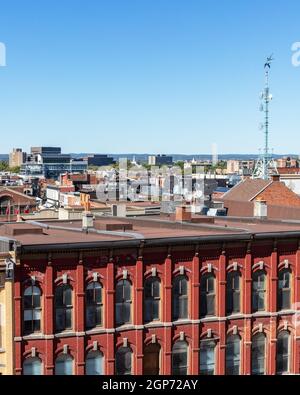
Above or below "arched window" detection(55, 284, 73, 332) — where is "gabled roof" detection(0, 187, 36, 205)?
above

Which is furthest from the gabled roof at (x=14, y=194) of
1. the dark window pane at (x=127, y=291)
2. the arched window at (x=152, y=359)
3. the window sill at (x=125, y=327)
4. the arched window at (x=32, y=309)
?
the arched window at (x=32, y=309)

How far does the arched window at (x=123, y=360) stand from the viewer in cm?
A: 2889

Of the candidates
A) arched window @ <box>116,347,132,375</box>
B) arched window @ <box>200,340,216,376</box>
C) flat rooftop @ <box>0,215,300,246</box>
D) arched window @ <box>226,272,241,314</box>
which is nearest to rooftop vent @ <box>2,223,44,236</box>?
flat rooftop @ <box>0,215,300,246</box>

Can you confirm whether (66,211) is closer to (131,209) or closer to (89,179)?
(131,209)

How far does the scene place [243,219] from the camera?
1563 inches

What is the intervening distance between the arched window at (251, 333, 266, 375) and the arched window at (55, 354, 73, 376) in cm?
951

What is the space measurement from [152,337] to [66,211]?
80.1ft

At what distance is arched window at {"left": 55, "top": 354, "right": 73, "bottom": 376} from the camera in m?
27.9

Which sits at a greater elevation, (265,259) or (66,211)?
(66,211)

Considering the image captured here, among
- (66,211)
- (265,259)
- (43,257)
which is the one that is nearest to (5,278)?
(43,257)

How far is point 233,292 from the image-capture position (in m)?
31.0

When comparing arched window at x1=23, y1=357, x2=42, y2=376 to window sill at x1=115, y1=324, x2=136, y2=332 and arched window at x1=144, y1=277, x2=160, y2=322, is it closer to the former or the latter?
window sill at x1=115, y1=324, x2=136, y2=332

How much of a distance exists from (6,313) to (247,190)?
37755 mm

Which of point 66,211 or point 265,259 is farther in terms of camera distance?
point 66,211
